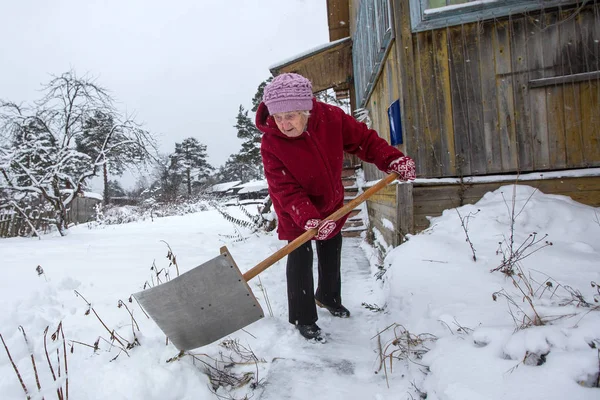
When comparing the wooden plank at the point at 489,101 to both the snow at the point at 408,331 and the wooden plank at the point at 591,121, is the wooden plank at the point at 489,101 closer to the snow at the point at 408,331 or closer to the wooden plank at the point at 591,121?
the snow at the point at 408,331

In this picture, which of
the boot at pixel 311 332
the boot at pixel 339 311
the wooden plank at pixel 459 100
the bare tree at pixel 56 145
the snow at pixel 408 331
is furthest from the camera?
the bare tree at pixel 56 145

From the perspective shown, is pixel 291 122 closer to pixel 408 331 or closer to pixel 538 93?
pixel 408 331

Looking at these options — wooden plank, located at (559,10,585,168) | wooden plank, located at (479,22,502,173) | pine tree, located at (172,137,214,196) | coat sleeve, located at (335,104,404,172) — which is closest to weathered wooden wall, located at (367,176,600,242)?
wooden plank, located at (479,22,502,173)

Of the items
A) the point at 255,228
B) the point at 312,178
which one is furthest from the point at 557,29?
the point at 255,228

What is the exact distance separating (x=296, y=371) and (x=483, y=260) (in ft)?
4.72

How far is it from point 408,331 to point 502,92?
234 centimetres

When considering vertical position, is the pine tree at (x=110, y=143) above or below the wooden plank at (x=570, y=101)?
above

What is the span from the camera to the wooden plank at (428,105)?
9.70 feet

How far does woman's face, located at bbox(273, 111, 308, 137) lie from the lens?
191 cm

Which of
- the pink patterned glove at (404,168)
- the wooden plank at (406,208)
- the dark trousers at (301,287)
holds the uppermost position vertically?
the pink patterned glove at (404,168)

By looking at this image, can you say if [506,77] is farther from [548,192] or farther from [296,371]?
[296,371]

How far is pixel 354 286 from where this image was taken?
306 centimetres

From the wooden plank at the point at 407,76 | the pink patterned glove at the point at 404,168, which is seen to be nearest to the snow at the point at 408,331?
the pink patterned glove at the point at 404,168

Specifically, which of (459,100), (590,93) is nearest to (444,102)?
(459,100)
